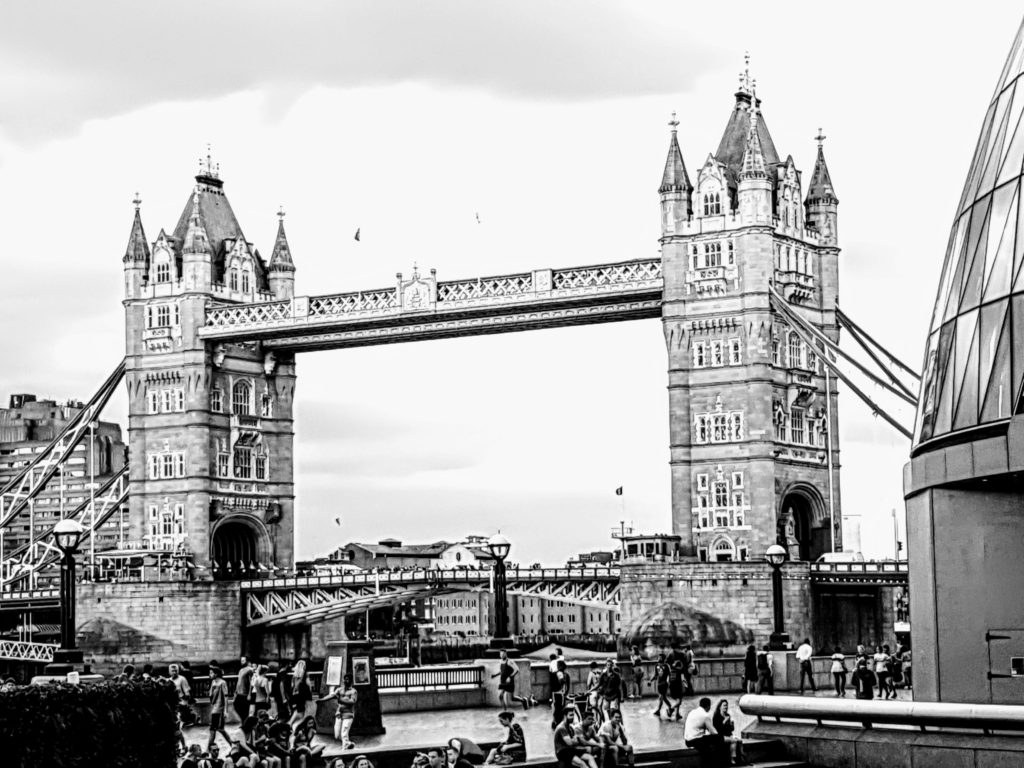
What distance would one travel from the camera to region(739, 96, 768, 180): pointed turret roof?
86.1m

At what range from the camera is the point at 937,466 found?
3127 centimetres

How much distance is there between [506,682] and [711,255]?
45108 mm

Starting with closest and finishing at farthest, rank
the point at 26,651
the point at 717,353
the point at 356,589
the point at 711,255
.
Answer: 1. the point at 717,353
2. the point at 711,255
3. the point at 26,651
4. the point at 356,589

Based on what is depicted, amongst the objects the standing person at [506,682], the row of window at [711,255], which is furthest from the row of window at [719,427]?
the standing person at [506,682]

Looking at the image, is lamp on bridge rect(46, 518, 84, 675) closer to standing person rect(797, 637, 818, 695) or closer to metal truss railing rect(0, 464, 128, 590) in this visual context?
standing person rect(797, 637, 818, 695)

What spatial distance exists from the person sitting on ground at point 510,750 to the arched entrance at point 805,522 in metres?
58.6

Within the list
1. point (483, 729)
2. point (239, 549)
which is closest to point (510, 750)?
point (483, 729)

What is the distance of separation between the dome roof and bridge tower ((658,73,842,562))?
5114 cm

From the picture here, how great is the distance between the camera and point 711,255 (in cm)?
8625

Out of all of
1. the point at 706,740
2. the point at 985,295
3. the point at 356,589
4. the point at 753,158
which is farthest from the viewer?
the point at 356,589

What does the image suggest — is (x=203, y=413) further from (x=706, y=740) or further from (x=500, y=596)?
(x=706, y=740)

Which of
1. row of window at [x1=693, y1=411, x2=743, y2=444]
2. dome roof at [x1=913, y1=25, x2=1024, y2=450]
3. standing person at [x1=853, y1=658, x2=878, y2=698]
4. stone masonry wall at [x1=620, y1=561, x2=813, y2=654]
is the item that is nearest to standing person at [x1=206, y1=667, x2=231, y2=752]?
dome roof at [x1=913, y1=25, x2=1024, y2=450]

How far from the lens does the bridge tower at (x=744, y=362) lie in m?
85.0

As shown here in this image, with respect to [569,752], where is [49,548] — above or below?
above
